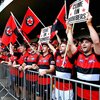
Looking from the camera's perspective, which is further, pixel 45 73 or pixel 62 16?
pixel 62 16

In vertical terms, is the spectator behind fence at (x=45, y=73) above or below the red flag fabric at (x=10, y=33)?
below

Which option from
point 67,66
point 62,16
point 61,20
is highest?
point 62,16

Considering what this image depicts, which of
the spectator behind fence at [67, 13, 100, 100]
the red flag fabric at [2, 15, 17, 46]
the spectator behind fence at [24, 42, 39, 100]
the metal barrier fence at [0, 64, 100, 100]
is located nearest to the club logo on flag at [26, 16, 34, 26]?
the red flag fabric at [2, 15, 17, 46]

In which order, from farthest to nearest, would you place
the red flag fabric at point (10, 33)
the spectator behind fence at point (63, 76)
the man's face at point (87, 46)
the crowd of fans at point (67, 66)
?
the red flag fabric at point (10, 33) → the spectator behind fence at point (63, 76) → the man's face at point (87, 46) → the crowd of fans at point (67, 66)

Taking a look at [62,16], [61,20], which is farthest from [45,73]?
[62,16]

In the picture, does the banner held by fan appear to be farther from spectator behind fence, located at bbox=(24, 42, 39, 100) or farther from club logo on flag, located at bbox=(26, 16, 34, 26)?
club logo on flag, located at bbox=(26, 16, 34, 26)

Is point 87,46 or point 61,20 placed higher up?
point 61,20

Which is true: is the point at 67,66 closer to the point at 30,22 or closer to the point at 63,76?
the point at 63,76

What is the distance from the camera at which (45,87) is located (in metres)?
7.35

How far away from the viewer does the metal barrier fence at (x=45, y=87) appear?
18.4 feet

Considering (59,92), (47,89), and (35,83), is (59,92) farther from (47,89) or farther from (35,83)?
(35,83)

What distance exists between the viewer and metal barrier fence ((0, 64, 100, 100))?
18.4 ft

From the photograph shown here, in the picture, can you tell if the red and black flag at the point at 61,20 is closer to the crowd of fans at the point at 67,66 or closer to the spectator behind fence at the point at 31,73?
the crowd of fans at the point at 67,66

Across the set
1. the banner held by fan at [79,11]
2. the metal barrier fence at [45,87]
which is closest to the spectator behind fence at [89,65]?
the metal barrier fence at [45,87]
